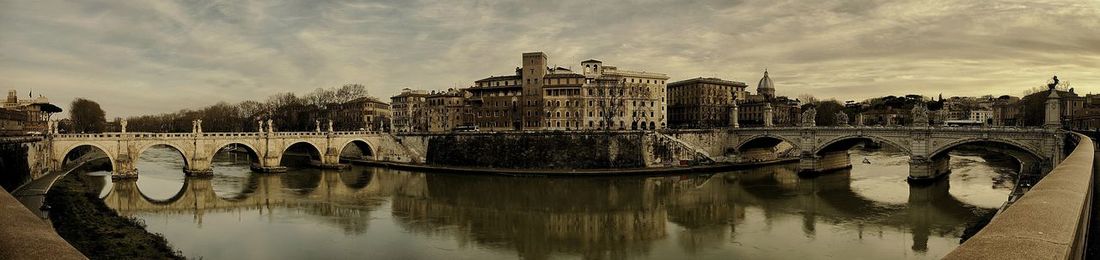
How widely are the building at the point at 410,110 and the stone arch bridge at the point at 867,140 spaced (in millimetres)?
40921

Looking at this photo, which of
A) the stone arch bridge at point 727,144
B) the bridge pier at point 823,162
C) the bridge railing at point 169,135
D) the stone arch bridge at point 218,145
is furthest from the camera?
the bridge pier at point 823,162

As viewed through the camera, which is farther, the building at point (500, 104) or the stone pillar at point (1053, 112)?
the building at point (500, 104)

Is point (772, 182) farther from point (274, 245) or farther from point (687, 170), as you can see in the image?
point (274, 245)

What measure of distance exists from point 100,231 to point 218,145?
27909 millimetres

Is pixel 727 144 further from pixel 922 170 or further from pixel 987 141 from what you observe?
pixel 987 141

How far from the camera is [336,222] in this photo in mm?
28156

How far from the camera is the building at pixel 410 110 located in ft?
277

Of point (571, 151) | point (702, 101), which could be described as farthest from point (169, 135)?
point (702, 101)

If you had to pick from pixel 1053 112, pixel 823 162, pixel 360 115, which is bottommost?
pixel 823 162

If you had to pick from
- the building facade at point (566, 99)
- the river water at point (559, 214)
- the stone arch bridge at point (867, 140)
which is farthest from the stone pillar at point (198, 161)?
the stone arch bridge at point (867, 140)

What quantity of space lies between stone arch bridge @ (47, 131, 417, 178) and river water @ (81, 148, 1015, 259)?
6.24ft

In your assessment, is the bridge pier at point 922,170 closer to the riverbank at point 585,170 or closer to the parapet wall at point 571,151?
the riverbank at point 585,170

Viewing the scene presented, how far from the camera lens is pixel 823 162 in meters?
50.6

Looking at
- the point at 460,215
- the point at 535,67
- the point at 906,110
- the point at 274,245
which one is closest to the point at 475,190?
the point at 460,215
